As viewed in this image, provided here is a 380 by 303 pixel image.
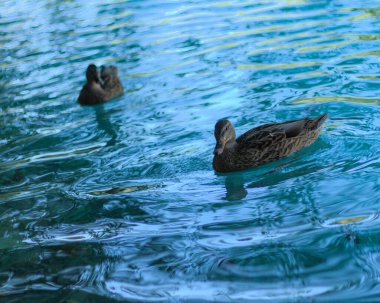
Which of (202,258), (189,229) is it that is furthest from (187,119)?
(202,258)

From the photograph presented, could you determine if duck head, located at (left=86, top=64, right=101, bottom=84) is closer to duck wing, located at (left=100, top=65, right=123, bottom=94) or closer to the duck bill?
duck wing, located at (left=100, top=65, right=123, bottom=94)

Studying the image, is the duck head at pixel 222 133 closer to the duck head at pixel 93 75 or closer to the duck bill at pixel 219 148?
the duck bill at pixel 219 148

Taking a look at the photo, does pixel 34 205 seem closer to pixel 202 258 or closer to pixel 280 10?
pixel 202 258

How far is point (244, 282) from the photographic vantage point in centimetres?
512

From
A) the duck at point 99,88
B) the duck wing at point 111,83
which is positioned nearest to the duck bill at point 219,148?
the duck at point 99,88

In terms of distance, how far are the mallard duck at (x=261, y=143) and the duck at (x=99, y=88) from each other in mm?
4155

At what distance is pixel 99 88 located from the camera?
11.4 m

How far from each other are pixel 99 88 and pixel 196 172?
4239mm

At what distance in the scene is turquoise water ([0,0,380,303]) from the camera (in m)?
5.34

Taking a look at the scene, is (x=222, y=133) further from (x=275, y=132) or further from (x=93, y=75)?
(x=93, y=75)

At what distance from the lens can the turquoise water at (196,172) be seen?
5.34 m

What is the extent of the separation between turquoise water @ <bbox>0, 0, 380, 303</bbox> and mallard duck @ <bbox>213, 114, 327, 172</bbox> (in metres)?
0.13

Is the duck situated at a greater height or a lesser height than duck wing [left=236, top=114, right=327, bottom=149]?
lesser

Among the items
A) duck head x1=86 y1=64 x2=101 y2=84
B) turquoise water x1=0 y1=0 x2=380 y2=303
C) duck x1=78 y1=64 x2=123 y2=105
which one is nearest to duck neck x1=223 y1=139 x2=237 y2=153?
turquoise water x1=0 y1=0 x2=380 y2=303
